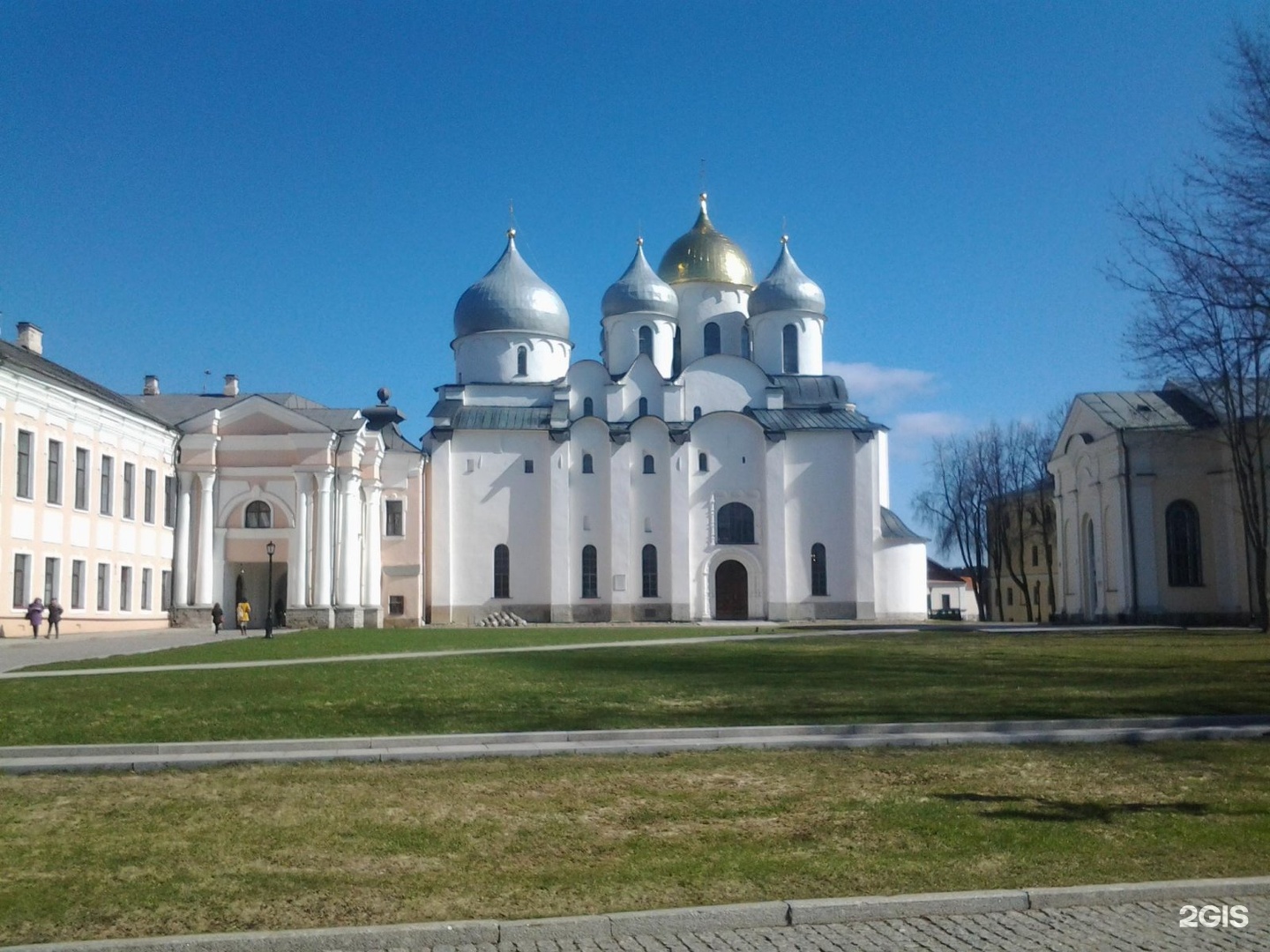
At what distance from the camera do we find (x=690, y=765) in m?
11.6

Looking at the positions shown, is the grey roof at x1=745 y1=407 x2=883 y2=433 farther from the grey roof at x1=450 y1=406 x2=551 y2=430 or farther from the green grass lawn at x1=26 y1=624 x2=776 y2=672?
the green grass lawn at x1=26 y1=624 x2=776 y2=672

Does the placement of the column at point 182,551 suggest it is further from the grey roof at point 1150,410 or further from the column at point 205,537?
the grey roof at point 1150,410

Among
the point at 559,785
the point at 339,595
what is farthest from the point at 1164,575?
the point at 559,785

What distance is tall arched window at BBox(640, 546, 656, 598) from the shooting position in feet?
185

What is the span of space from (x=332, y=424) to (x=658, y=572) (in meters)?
16.1

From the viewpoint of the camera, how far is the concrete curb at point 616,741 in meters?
11.8

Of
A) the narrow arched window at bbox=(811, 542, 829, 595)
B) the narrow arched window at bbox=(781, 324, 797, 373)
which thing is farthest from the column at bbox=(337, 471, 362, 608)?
the narrow arched window at bbox=(781, 324, 797, 373)

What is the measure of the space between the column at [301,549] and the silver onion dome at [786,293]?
26.1 metres

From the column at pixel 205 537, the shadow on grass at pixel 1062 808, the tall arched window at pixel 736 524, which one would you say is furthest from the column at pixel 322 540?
the shadow on grass at pixel 1062 808

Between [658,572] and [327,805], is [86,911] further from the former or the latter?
[658,572]

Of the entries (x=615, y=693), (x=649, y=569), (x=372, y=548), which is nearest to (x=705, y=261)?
(x=649, y=569)

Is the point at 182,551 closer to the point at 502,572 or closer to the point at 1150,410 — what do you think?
the point at 502,572

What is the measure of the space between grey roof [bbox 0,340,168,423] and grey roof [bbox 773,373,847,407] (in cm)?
2918

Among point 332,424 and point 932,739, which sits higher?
point 332,424
